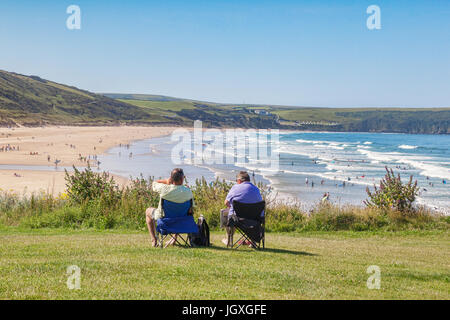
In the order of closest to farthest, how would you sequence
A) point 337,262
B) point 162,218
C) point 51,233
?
point 337,262
point 162,218
point 51,233

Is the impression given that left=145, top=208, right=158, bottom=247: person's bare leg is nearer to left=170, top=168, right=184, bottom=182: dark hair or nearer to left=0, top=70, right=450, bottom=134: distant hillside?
left=170, top=168, right=184, bottom=182: dark hair

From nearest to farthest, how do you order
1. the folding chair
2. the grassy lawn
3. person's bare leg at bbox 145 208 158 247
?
the grassy lawn → person's bare leg at bbox 145 208 158 247 → the folding chair

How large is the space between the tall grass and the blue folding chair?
3439 mm

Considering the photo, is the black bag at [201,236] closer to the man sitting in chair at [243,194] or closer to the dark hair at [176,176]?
the man sitting in chair at [243,194]

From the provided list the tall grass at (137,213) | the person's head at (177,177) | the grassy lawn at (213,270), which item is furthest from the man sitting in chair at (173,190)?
the tall grass at (137,213)

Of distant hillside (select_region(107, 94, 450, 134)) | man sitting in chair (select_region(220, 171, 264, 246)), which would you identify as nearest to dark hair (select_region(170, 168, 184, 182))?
man sitting in chair (select_region(220, 171, 264, 246))

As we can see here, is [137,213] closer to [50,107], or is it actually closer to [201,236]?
[201,236]

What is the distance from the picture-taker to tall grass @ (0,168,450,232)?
1157 centimetres

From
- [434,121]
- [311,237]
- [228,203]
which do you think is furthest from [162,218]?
[434,121]

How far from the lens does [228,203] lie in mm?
8539

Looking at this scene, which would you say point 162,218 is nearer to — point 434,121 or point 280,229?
point 280,229

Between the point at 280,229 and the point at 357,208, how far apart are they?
8.15 ft

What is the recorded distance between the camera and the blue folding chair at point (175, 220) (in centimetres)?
791
